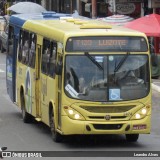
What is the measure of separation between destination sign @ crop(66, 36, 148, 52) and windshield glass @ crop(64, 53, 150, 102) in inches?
6.7

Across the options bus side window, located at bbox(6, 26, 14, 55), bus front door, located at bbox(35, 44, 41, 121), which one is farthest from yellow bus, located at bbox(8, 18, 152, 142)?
bus side window, located at bbox(6, 26, 14, 55)

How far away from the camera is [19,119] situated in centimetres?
2362

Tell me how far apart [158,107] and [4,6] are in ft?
179

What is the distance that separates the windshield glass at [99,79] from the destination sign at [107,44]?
0.56 ft

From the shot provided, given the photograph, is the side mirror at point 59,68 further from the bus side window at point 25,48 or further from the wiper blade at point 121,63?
the bus side window at point 25,48

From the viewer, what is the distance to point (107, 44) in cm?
1808

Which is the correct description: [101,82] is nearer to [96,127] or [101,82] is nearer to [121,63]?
[121,63]

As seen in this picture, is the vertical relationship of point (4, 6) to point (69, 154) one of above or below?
below

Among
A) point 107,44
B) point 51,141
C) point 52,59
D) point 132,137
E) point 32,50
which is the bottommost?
point 51,141

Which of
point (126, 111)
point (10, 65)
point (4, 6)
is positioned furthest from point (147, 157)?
point (4, 6)

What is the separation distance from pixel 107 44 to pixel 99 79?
790 mm

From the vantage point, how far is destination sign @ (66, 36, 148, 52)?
17984mm

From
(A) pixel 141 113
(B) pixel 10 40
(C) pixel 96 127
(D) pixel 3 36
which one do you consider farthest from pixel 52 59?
(D) pixel 3 36

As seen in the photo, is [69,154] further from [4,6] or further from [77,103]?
[4,6]
